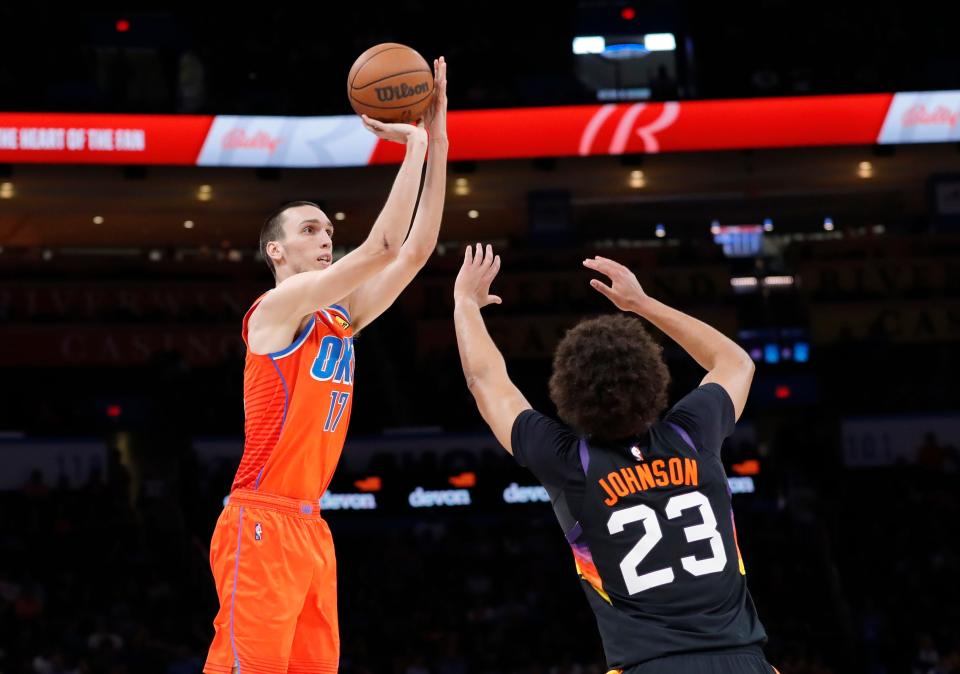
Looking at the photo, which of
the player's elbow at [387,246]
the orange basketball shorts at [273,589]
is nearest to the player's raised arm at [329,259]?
the player's elbow at [387,246]

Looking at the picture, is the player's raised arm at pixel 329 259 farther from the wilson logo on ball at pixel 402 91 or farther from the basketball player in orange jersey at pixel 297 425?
the wilson logo on ball at pixel 402 91

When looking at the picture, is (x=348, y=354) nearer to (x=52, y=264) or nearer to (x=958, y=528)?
(x=958, y=528)

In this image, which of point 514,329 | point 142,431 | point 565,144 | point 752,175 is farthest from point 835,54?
point 142,431

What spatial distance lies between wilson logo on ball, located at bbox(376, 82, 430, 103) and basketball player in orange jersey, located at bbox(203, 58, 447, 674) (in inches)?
14.8

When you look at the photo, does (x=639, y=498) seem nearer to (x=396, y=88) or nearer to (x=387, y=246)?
(x=387, y=246)

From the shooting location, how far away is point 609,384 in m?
3.23

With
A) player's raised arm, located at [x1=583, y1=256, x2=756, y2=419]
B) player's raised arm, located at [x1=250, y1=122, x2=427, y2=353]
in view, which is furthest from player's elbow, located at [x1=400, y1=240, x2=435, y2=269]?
player's raised arm, located at [x1=583, y1=256, x2=756, y2=419]

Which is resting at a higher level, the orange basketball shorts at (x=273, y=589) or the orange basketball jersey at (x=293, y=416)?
the orange basketball jersey at (x=293, y=416)

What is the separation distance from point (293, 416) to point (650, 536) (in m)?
1.70

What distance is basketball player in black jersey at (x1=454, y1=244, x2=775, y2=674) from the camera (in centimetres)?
311

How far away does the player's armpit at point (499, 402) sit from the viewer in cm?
337

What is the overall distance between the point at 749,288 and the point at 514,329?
14.7 ft

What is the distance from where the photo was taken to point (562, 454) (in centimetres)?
322

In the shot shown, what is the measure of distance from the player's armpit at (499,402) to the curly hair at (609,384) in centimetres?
13
